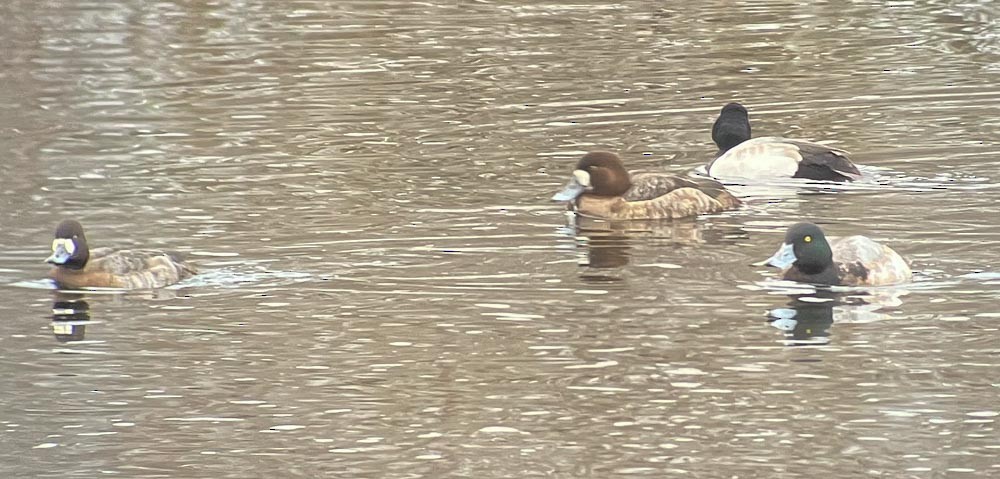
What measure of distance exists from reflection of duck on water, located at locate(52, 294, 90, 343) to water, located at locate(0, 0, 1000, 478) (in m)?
0.08

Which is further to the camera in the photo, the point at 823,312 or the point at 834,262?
the point at 834,262

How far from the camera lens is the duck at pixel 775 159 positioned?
16828 mm

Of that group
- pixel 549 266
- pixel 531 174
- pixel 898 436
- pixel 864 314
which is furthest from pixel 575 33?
pixel 898 436

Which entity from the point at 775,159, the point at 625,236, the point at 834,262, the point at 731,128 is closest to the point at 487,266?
the point at 625,236

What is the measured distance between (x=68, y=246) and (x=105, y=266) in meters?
0.31

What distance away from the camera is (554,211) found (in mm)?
15977

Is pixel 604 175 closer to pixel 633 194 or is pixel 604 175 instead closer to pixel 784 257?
pixel 633 194

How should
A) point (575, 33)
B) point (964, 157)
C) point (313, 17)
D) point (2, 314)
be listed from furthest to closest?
1. point (313, 17)
2. point (575, 33)
3. point (964, 157)
4. point (2, 314)

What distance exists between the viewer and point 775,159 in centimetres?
1719

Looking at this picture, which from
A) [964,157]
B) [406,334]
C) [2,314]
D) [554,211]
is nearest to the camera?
[406,334]

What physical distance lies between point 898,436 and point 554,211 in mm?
6635

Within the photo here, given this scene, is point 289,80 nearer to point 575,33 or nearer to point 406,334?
point 575,33

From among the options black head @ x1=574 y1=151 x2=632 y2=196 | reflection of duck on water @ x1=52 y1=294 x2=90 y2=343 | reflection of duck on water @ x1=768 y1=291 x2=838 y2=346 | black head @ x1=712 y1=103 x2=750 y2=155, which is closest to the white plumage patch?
reflection of duck on water @ x1=52 y1=294 x2=90 y2=343

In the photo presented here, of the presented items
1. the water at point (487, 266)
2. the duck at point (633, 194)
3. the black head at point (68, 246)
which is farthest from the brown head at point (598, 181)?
the black head at point (68, 246)
